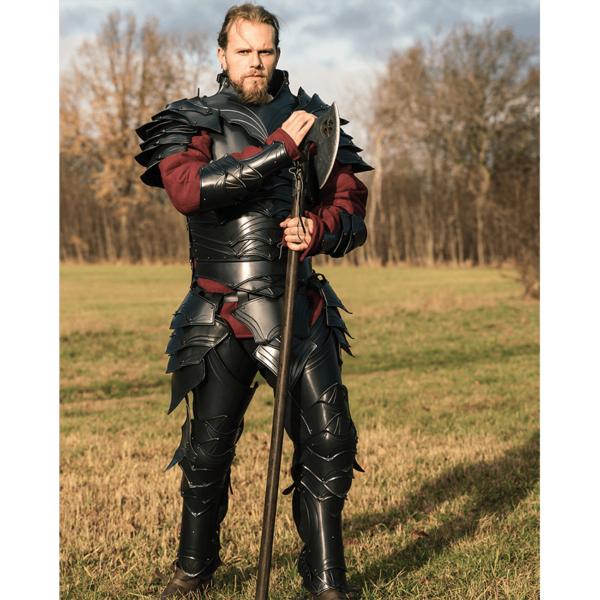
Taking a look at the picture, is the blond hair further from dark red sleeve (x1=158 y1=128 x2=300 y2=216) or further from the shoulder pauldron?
dark red sleeve (x1=158 y1=128 x2=300 y2=216)

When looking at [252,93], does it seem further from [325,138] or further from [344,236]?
[344,236]

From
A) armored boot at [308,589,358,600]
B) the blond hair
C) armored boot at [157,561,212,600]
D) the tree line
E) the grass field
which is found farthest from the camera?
the tree line

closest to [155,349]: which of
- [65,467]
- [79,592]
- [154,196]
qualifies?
[65,467]

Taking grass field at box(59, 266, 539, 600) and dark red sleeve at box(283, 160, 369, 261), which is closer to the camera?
dark red sleeve at box(283, 160, 369, 261)

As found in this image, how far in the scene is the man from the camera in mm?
2486

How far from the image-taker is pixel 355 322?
12867mm

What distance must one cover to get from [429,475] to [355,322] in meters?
8.48

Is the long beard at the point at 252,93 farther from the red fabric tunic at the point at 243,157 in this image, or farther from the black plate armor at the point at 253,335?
the red fabric tunic at the point at 243,157

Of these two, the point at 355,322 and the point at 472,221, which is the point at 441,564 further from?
the point at 472,221

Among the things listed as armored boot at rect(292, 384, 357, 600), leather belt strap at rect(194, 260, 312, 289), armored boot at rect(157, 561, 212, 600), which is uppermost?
leather belt strap at rect(194, 260, 312, 289)

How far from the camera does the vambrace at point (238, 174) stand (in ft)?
7.84

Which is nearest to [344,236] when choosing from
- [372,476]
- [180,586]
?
[180,586]

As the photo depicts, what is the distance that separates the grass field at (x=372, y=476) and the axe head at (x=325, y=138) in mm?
1869

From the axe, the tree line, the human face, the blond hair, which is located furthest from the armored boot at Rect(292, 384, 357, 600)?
the tree line
